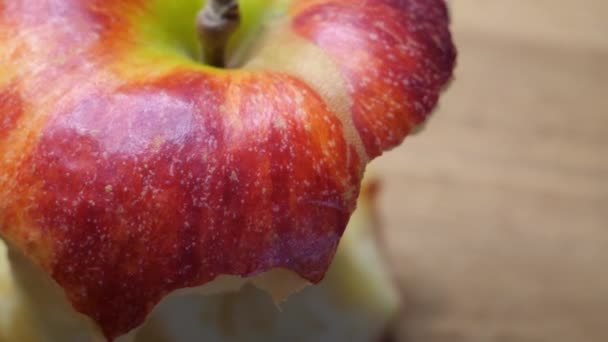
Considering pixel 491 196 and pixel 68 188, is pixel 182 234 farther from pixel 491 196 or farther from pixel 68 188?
pixel 491 196

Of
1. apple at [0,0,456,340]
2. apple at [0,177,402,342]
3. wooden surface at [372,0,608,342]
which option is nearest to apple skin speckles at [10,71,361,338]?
apple at [0,0,456,340]

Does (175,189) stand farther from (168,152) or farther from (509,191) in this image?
(509,191)

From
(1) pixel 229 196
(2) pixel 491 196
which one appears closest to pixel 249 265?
(1) pixel 229 196

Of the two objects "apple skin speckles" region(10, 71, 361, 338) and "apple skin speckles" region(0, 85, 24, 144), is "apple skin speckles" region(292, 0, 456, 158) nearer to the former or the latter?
"apple skin speckles" region(10, 71, 361, 338)

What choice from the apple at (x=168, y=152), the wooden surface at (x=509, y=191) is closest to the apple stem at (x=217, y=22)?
the apple at (x=168, y=152)

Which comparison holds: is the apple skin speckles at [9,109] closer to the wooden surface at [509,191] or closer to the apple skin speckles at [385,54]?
the apple skin speckles at [385,54]
